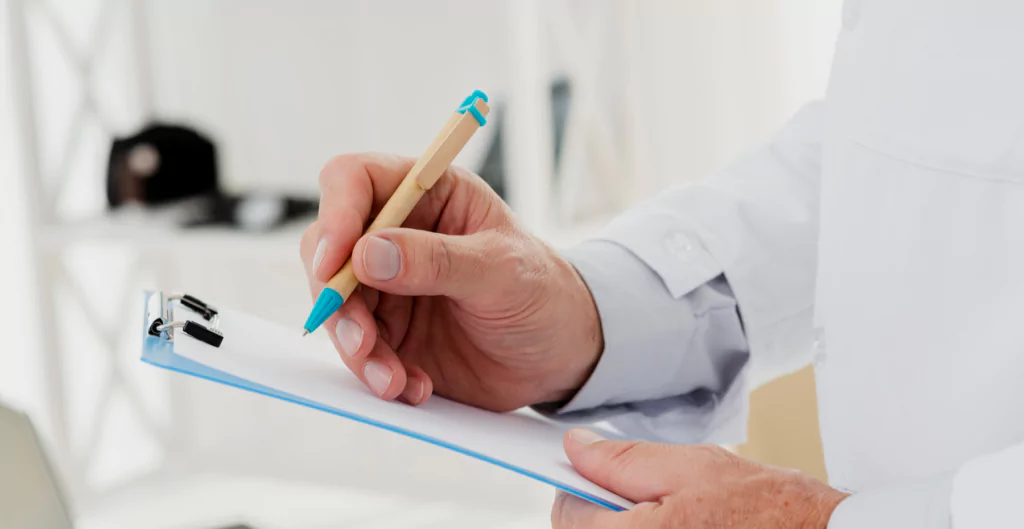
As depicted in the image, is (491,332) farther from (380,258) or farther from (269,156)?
(269,156)

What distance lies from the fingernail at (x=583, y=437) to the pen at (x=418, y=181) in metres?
A: 0.16

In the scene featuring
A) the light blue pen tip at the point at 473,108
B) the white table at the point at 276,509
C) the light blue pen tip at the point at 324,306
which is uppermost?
the light blue pen tip at the point at 473,108

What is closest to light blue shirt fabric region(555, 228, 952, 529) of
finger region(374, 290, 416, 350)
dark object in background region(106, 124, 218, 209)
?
finger region(374, 290, 416, 350)

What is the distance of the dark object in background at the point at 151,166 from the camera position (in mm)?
2051

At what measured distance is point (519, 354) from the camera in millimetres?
730

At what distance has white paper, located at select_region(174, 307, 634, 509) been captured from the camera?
51 centimetres

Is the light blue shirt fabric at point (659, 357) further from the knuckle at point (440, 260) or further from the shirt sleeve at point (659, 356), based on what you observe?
the knuckle at point (440, 260)

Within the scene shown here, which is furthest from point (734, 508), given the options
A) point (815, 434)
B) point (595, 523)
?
point (815, 434)

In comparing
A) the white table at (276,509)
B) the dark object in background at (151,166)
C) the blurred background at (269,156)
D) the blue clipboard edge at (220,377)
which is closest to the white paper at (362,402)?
the blue clipboard edge at (220,377)

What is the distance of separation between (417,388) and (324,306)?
0.29ft

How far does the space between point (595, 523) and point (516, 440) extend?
84 mm

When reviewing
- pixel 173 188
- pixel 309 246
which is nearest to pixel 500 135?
pixel 173 188

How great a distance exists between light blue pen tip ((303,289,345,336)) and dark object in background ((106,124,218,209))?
1.59m

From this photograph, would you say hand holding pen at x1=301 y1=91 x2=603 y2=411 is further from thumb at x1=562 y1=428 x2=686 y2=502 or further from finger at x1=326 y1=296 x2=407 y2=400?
thumb at x1=562 y1=428 x2=686 y2=502
